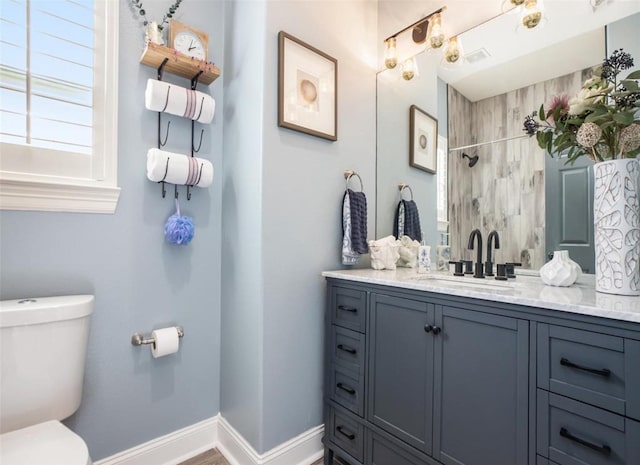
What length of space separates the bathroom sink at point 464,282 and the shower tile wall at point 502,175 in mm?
169

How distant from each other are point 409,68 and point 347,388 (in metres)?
1.85

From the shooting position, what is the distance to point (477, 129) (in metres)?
1.68

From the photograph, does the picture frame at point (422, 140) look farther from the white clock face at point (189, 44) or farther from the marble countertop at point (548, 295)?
the white clock face at point (189, 44)

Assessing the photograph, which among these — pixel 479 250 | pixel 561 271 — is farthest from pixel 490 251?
pixel 561 271

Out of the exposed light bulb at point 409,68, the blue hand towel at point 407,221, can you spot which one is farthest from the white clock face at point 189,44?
the blue hand towel at point 407,221

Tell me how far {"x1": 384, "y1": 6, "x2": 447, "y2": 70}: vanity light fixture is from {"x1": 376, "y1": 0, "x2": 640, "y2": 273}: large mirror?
0.07 m

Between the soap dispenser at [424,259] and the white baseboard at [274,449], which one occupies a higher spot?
the soap dispenser at [424,259]

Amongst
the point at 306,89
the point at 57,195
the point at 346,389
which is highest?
the point at 306,89

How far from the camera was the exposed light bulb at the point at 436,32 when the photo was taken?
1.76 meters

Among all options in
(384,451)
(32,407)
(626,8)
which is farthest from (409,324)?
(626,8)

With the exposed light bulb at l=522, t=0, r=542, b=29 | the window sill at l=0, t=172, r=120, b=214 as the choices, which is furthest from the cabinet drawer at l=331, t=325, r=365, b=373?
the exposed light bulb at l=522, t=0, r=542, b=29

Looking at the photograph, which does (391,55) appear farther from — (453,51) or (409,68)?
(453,51)

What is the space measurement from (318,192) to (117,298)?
3.54 ft

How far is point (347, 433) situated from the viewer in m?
1.54
